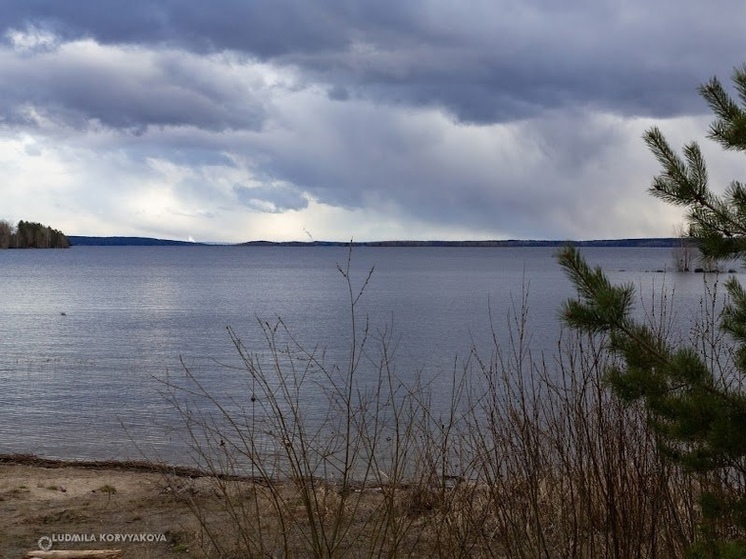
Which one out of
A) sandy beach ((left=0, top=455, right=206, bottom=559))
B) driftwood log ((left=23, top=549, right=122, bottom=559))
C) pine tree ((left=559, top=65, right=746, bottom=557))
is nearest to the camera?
pine tree ((left=559, top=65, right=746, bottom=557))

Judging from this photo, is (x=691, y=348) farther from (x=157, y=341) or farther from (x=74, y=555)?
(x=157, y=341)

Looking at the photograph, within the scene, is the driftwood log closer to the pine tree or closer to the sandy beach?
the sandy beach

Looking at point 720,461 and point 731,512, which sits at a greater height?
point 720,461

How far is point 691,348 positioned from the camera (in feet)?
12.7

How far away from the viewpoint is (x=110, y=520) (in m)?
8.81

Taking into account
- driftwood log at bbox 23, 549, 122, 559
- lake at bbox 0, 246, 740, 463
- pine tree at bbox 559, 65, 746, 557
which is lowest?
lake at bbox 0, 246, 740, 463

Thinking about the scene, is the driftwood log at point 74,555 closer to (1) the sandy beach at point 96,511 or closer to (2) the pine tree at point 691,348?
(1) the sandy beach at point 96,511

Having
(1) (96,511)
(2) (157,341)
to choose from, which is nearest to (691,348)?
(1) (96,511)

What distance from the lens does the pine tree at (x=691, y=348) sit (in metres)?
3.63

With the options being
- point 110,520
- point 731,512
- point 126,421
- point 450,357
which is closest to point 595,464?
point 731,512

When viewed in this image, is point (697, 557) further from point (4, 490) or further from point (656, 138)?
point (4, 490)

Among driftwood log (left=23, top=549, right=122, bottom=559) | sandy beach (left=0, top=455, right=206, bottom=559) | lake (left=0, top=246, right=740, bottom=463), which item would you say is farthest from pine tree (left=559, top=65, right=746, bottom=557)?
driftwood log (left=23, top=549, right=122, bottom=559)

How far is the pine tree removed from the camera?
3.63 m

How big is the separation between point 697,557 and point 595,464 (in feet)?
3.54
